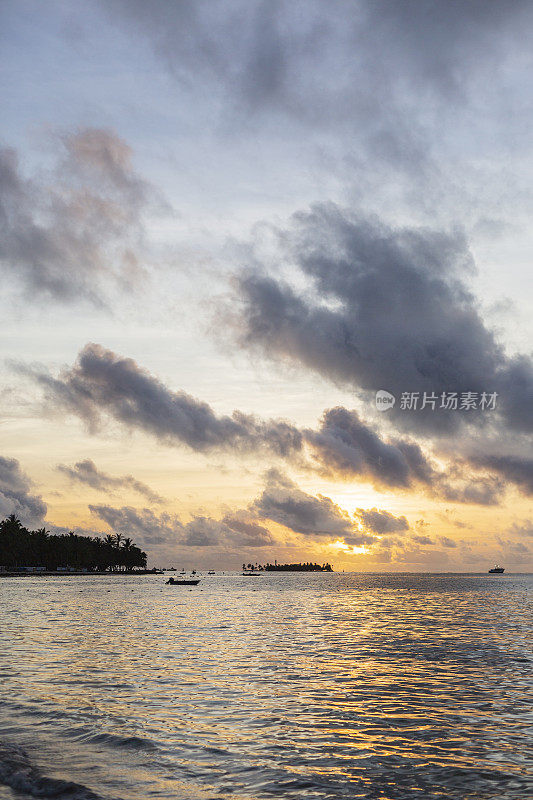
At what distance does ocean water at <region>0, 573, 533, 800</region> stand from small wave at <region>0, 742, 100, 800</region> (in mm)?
61

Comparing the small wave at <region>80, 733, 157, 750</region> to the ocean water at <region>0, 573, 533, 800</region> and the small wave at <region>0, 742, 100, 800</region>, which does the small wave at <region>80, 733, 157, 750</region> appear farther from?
the small wave at <region>0, 742, 100, 800</region>

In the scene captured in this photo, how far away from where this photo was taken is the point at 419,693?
35.5 metres

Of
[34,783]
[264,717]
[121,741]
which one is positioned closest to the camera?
[34,783]

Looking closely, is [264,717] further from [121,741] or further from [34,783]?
[34,783]

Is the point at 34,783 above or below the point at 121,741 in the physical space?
above

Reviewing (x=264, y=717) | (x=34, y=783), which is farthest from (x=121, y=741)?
(x=264, y=717)

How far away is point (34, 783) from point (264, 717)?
11935 millimetres

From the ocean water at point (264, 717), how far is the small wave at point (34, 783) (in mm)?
61

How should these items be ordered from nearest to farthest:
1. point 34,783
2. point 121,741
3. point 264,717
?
point 34,783 < point 121,741 < point 264,717

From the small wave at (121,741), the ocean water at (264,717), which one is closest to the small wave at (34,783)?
the ocean water at (264,717)

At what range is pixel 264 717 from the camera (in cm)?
2934

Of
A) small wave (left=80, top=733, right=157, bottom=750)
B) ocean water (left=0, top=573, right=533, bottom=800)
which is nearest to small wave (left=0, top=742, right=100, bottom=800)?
ocean water (left=0, top=573, right=533, bottom=800)

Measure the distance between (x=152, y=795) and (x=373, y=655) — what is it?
3470 centimetres

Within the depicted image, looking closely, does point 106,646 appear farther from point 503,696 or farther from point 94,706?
point 503,696
